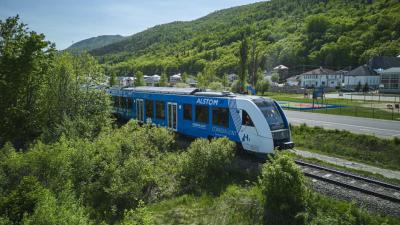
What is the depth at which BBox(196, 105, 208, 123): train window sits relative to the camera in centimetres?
1855

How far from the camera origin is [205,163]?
14125 mm

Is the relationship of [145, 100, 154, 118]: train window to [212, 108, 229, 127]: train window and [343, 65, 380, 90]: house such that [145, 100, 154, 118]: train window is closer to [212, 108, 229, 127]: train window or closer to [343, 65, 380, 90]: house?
[212, 108, 229, 127]: train window

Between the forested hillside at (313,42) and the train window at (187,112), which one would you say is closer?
the train window at (187,112)

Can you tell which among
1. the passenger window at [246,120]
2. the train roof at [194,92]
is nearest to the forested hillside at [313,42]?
the train roof at [194,92]

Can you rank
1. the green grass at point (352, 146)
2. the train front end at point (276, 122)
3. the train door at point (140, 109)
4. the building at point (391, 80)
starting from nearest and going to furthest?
1. the train front end at point (276, 122)
2. the green grass at point (352, 146)
3. the train door at point (140, 109)
4. the building at point (391, 80)

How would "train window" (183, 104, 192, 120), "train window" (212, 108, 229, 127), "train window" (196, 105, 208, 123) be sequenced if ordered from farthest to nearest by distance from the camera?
"train window" (183, 104, 192, 120), "train window" (196, 105, 208, 123), "train window" (212, 108, 229, 127)

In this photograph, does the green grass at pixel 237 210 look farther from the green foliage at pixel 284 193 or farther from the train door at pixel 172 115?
the train door at pixel 172 115

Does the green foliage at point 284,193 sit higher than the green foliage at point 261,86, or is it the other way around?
the green foliage at point 261,86

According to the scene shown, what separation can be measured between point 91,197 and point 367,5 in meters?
189

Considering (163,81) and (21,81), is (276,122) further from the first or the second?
(163,81)

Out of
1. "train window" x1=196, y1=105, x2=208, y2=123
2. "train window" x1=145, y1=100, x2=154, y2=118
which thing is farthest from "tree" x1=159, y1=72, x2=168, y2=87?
"train window" x1=196, y1=105, x2=208, y2=123

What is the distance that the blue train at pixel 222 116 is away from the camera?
15445mm

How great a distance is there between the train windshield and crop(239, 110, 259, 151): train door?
0.75m

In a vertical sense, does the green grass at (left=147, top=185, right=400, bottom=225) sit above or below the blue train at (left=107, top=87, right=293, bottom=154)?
below
